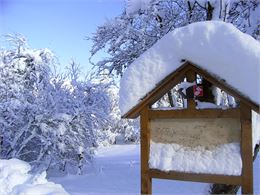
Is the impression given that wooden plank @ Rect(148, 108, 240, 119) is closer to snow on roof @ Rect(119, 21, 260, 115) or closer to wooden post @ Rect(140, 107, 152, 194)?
wooden post @ Rect(140, 107, 152, 194)

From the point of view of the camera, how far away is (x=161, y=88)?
393 centimetres

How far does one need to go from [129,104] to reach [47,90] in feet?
29.2

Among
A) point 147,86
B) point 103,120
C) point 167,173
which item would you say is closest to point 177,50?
point 147,86

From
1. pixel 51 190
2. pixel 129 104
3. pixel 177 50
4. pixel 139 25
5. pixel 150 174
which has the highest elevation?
pixel 139 25

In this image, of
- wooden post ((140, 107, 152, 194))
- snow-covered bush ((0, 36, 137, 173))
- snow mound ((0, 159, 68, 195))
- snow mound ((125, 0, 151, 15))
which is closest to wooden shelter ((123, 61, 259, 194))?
wooden post ((140, 107, 152, 194))

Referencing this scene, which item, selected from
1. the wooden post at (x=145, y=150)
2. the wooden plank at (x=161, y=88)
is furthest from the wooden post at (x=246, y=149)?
the wooden post at (x=145, y=150)

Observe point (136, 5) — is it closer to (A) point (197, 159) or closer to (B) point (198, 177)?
(A) point (197, 159)

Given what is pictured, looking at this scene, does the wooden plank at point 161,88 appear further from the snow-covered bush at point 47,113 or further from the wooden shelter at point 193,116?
the snow-covered bush at point 47,113

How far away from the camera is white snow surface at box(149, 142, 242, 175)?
3576 mm

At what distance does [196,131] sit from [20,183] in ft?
12.6

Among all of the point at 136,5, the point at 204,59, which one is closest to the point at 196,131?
the point at 204,59

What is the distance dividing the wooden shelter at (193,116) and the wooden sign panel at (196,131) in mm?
40

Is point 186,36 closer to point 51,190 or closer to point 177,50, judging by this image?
point 177,50

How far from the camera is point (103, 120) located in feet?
42.0
